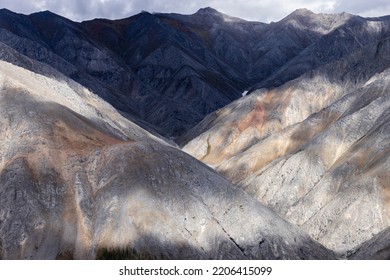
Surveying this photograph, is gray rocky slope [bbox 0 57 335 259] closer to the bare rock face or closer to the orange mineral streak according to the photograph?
the bare rock face

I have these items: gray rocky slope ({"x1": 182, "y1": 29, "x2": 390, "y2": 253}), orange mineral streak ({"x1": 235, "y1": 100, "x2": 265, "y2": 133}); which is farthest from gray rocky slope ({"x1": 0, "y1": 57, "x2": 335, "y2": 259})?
orange mineral streak ({"x1": 235, "y1": 100, "x2": 265, "y2": 133})

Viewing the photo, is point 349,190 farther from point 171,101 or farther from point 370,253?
point 171,101

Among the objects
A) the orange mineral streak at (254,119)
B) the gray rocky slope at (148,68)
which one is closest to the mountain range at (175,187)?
the orange mineral streak at (254,119)

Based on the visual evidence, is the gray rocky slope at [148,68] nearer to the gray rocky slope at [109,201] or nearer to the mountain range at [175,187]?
the mountain range at [175,187]

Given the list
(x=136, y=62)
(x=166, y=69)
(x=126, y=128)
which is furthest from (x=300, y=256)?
(x=136, y=62)

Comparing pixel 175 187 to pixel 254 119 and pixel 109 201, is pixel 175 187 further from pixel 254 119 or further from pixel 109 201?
pixel 254 119

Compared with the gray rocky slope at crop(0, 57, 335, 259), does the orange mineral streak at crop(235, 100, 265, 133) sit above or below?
above

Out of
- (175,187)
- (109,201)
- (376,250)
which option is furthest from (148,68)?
(376,250)
